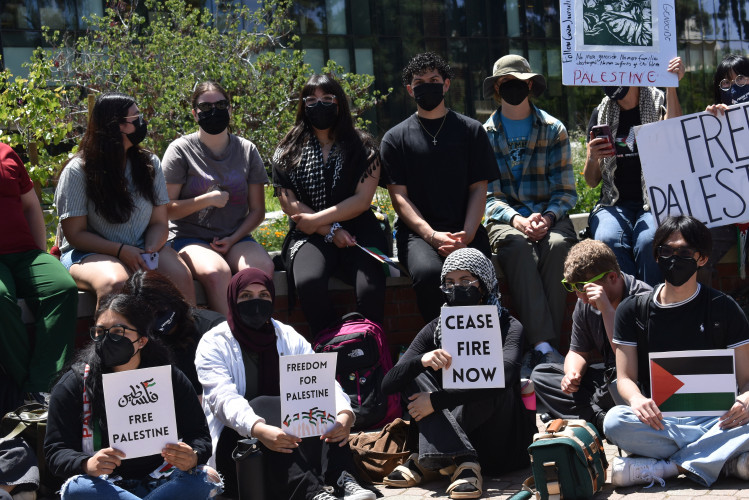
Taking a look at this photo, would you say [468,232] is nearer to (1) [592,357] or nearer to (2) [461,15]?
(1) [592,357]

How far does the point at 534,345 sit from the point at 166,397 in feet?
10.8

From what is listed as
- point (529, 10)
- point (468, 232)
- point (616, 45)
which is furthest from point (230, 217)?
point (529, 10)

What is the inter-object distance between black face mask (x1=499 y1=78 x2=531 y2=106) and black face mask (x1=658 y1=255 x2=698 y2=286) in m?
2.77

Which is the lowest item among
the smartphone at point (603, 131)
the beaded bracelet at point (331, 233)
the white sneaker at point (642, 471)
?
the white sneaker at point (642, 471)

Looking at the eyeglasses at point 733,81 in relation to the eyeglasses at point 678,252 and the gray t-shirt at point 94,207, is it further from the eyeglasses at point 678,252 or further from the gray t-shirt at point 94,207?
the gray t-shirt at point 94,207

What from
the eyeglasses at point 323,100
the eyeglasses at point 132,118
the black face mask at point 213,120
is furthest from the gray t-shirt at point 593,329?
the eyeglasses at point 132,118

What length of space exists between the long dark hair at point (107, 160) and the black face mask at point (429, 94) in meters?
2.04

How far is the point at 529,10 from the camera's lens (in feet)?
113

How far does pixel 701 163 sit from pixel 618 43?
3.47ft

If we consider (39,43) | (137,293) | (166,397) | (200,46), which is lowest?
→ (166,397)

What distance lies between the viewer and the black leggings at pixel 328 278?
22.2ft

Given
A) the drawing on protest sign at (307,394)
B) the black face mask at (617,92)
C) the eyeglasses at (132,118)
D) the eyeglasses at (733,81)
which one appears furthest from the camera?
the black face mask at (617,92)

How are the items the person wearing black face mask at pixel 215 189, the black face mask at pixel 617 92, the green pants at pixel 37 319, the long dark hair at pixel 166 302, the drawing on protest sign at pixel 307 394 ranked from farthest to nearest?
the black face mask at pixel 617 92 → the person wearing black face mask at pixel 215 189 → the green pants at pixel 37 319 → the long dark hair at pixel 166 302 → the drawing on protest sign at pixel 307 394

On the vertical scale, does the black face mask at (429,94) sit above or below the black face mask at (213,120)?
above
